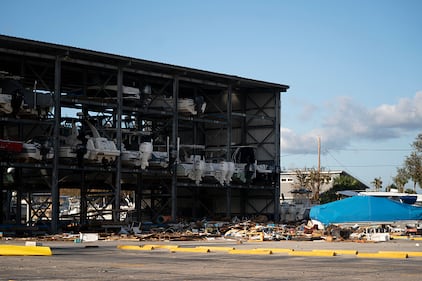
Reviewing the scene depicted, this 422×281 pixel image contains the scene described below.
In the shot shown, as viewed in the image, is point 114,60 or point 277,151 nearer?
point 114,60

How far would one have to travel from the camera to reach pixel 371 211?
42.0 metres

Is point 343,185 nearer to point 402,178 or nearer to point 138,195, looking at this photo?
point 402,178

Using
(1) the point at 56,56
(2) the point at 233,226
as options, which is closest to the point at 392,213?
(2) the point at 233,226

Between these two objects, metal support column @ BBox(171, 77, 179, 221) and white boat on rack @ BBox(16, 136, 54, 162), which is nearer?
white boat on rack @ BBox(16, 136, 54, 162)

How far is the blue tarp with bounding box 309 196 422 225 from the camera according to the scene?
42.1 metres

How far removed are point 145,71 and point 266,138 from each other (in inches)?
617

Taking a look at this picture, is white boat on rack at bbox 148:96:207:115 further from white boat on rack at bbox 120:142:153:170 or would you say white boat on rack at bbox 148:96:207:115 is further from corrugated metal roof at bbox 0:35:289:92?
white boat on rack at bbox 120:142:153:170

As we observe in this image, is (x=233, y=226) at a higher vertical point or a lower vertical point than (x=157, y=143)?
lower

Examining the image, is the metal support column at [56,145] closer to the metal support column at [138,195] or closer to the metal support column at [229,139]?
the metal support column at [138,195]

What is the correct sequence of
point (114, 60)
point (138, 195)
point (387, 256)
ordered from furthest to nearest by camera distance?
point (138, 195) → point (114, 60) → point (387, 256)

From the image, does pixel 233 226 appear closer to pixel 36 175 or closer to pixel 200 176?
pixel 200 176

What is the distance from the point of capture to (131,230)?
46.6 m

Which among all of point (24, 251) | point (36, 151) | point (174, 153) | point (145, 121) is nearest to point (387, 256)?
point (24, 251)

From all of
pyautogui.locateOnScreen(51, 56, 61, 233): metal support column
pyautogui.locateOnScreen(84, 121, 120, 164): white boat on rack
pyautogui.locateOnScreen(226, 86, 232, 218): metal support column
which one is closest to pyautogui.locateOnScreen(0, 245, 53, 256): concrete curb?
pyautogui.locateOnScreen(51, 56, 61, 233): metal support column
